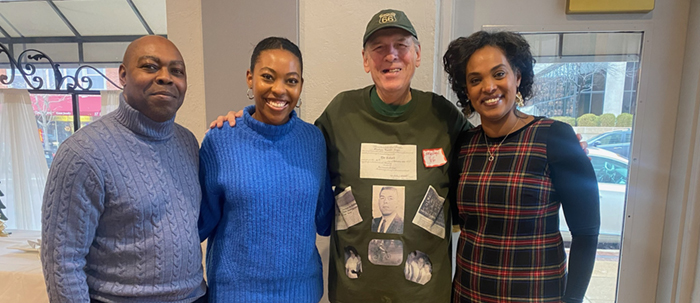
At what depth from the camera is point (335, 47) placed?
168cm

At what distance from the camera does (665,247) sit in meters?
1.66

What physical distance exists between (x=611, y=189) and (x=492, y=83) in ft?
3.74

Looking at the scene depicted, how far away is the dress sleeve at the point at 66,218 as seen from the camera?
32.7 inches

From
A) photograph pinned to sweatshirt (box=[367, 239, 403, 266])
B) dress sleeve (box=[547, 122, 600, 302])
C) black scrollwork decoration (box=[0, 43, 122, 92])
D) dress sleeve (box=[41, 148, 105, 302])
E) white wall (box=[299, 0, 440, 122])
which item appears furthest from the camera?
black scrollwork decoration (box=[0, 43, 122, 92])

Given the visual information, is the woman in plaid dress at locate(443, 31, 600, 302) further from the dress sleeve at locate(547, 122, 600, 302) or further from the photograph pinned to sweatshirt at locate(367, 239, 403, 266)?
the photograph pinned to sweatshirt at locate(367, 239, 403, 266)

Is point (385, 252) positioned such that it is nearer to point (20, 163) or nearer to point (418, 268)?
point (418, 268)

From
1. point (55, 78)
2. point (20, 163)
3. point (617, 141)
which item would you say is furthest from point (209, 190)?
point (20, 163)

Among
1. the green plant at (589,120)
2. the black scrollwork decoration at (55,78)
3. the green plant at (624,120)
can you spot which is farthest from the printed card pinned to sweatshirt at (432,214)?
the black scrollwork decoration at (55,78)

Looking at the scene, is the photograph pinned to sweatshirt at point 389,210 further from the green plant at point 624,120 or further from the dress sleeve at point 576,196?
the green plant at point 624,120

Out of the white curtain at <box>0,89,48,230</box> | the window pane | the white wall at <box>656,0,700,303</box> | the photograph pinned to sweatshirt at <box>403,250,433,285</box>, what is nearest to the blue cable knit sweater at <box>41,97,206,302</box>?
the photograph pinned to sweatshirt at <box>403,250,433,285</box>

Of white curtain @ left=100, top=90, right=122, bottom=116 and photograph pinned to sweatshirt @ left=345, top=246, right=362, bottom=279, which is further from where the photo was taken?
white curtain @ left=100, top=90, right=122, bottom=116

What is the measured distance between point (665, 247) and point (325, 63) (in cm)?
190

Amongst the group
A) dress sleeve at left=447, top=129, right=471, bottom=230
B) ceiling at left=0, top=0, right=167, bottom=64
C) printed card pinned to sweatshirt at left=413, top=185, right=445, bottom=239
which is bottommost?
printed card pinned to sweatshirt at left=413, top=185, right=445, bottom=239

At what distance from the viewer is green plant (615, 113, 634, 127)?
1.67 metres
